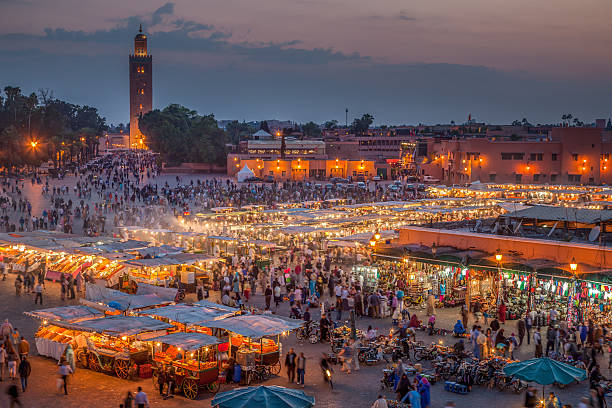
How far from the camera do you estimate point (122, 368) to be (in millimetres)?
15836

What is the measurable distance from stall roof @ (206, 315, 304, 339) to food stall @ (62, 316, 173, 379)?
1415mm

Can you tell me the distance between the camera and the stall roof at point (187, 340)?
1485 centimetres

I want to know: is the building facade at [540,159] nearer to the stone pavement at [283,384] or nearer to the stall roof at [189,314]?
the stone pavement at [283,384]

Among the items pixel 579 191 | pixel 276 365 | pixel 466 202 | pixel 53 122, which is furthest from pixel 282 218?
pixel 53 122

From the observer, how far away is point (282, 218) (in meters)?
37.8

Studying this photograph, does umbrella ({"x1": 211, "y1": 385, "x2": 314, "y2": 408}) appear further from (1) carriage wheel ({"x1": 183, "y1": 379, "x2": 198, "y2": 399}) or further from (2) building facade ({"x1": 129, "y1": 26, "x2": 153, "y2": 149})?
(2) building facade ({"x1": 129, "y1": 26, "x2": 153, "y2": 149})

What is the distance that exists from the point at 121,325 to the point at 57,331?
84.9 inches

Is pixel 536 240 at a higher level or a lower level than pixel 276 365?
higher

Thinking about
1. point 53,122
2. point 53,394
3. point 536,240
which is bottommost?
point 53,394

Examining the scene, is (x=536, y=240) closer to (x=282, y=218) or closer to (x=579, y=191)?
(x=282, y=218)

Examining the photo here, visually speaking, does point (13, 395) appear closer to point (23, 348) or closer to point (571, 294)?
point (23, 348)

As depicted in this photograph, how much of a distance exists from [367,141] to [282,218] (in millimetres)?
82773

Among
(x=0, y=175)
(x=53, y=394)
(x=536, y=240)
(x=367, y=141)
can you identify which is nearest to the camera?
(x=53, y=394)

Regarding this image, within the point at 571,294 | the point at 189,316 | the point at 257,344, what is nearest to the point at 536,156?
the point at 571,294
